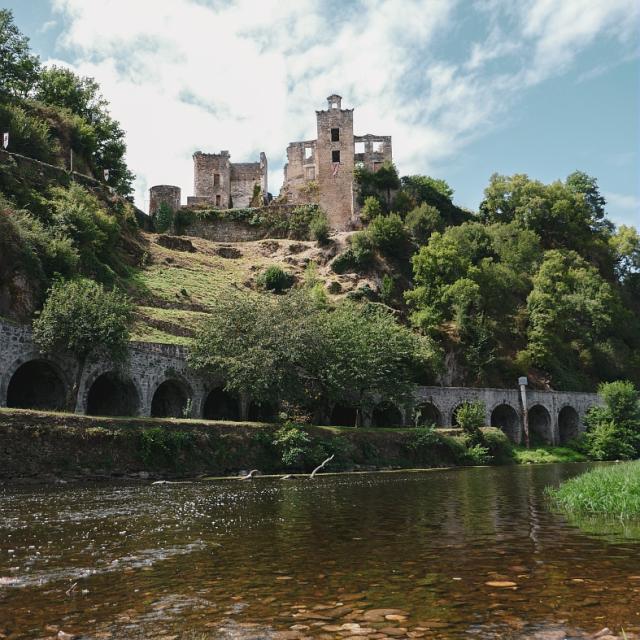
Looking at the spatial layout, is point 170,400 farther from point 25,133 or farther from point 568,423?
point 568,423

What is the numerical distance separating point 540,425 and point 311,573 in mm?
45085

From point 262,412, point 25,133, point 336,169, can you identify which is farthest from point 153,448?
point 336,169

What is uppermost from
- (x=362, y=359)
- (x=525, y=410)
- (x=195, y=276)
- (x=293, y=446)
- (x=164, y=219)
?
(x=164, y=219)

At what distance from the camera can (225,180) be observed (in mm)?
75125

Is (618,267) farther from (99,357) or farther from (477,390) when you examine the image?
(99,357)

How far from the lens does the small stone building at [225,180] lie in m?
74.3

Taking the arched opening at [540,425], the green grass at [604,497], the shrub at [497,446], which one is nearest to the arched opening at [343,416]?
the shrub at [497,446]

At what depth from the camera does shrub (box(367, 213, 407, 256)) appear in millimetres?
59906

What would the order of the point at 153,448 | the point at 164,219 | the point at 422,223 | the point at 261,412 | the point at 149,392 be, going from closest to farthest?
the point at 153,448
the point at 149,392
the point at 261,412
the point at 164,219
the point at 422,223

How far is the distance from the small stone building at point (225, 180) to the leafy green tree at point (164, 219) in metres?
8.66

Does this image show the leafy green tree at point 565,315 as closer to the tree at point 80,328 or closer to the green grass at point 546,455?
the green grass at point 546,455

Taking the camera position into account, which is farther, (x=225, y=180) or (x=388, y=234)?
(x=225, y=180)

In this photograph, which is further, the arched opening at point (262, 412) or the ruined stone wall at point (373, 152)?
the ruined stone wall at point (373, 152)

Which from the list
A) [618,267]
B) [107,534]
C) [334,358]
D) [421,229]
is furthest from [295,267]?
[107,534]
